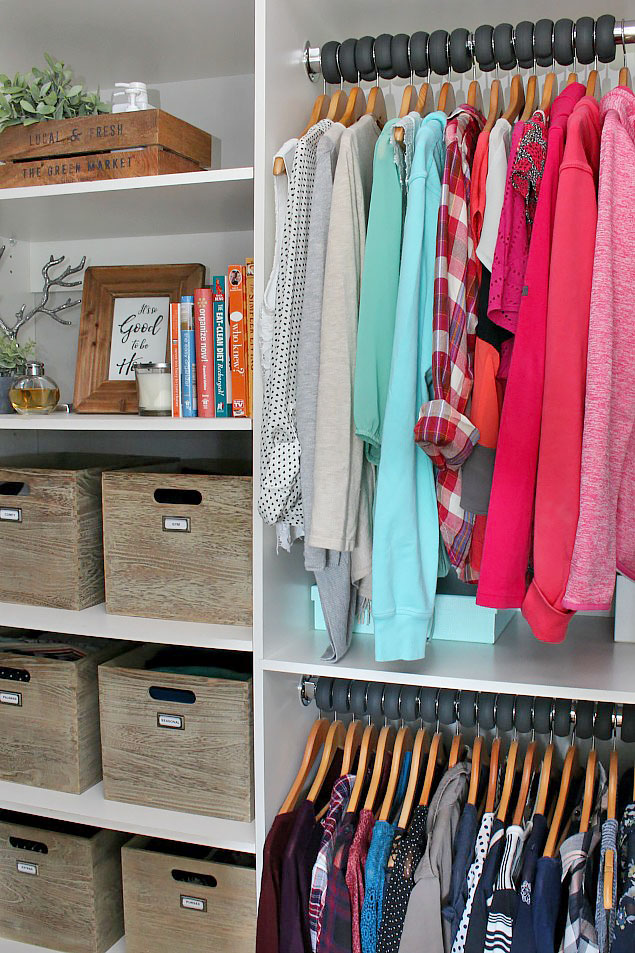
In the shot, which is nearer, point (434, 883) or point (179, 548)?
point (434, 883)

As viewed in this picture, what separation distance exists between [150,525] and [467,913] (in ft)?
2.83

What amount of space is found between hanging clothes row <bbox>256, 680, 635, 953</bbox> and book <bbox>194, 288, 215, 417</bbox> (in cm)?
73

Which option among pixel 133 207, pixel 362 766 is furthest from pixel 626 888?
pixel 133 207

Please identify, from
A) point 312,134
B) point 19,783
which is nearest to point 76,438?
point 19,783

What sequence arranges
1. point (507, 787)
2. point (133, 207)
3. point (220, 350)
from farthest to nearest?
1. point (133, 207)
2. point (220, 350)
3. point (507, 787)

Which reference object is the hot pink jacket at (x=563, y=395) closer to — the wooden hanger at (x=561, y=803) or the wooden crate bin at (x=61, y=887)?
the wooden hanger at (x=561, y=803)

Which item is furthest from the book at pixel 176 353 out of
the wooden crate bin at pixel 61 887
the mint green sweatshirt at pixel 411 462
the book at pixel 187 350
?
the wooden crate bin at pixel 61 887

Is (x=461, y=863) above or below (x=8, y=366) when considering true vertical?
below

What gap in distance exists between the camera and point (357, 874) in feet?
4.77

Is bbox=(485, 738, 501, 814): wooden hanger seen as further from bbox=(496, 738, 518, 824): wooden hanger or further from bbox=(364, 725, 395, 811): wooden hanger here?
bbox=(364, 725, 395, 811): wooden hanger

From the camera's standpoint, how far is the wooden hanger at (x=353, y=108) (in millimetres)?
1509

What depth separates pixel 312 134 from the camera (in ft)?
4.69

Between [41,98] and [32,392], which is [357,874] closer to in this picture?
[32,392]

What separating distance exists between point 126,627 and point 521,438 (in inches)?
33.1
